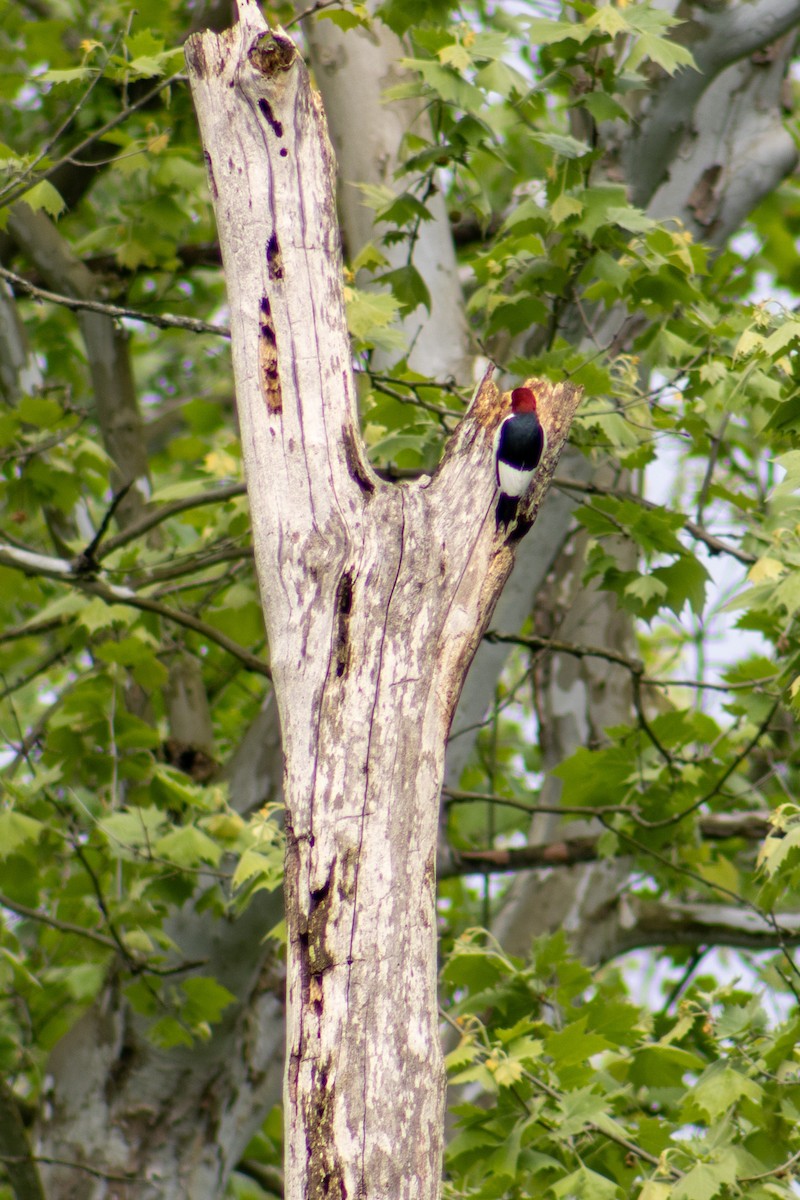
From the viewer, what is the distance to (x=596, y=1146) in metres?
2.92

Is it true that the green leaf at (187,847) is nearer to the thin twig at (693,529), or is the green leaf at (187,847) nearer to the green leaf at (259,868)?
the green leaf at (259,868)

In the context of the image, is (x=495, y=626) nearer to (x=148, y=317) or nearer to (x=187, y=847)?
(x=187, y=847)

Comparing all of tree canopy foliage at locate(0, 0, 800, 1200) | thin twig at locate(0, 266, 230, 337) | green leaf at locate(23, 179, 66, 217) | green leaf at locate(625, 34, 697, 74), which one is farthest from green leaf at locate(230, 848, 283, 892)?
green leaf at locate(625, 34, 697, 74)

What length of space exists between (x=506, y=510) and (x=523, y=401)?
0.27 meters

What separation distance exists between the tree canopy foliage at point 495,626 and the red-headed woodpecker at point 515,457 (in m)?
Result: 0.53

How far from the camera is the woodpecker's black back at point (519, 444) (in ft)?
6.84

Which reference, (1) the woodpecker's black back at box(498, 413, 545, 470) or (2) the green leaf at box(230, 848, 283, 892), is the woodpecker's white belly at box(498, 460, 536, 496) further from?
(2) the green leaf at box(230, 848, 283, 892)

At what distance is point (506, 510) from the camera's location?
6.81ft

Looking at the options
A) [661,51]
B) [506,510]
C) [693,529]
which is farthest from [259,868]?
[661,51]

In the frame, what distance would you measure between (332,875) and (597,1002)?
1522 millimetres

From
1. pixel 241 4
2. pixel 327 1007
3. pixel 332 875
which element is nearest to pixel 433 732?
pixel 332 875

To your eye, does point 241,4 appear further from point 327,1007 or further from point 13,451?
point 13,451

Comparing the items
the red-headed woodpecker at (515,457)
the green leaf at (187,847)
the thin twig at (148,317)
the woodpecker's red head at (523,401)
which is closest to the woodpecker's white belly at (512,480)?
the red-headed woodpecker at (515,457)

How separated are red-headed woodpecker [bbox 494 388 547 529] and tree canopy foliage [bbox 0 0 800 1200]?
1.75 ft
